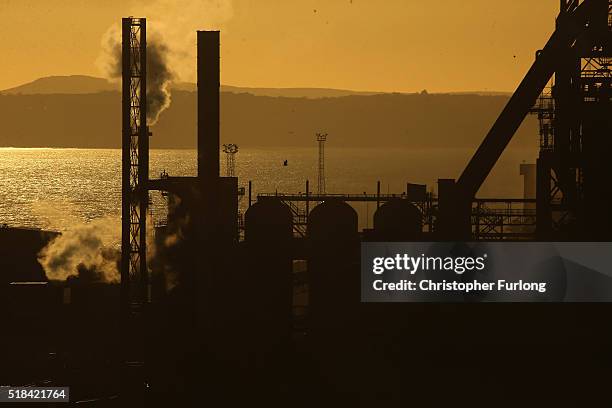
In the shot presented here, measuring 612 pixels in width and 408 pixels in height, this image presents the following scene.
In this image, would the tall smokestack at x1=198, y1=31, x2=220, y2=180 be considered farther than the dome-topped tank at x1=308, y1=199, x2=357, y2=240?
Yes

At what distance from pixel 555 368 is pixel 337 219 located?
38.6 ft

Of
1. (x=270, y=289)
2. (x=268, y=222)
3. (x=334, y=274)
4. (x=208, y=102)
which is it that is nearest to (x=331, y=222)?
(x=268, y=222)

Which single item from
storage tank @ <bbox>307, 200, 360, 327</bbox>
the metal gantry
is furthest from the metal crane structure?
storage tank @ <bbox>307, 200, 360, 327</bbox>

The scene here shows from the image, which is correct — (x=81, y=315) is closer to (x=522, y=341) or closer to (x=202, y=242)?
(x=202, y=242)

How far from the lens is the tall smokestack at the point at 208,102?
54281 mm

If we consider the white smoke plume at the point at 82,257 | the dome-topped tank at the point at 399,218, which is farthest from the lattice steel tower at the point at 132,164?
the dome-topped tank at the point at 399,218

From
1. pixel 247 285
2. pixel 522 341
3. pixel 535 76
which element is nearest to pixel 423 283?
pixel 522 341

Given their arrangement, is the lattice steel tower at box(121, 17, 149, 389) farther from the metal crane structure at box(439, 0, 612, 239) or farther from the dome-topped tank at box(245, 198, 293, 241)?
the metal crane structure at box(439, 0, 612, 239)

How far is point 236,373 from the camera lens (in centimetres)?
4600

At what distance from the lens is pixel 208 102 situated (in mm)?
55062

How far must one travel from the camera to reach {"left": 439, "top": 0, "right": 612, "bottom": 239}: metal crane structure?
4922 cm

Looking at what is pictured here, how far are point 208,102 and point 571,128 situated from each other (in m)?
16.8

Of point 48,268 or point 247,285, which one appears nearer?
point 247,285

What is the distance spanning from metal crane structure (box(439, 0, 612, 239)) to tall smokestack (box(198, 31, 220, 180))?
11085mm
